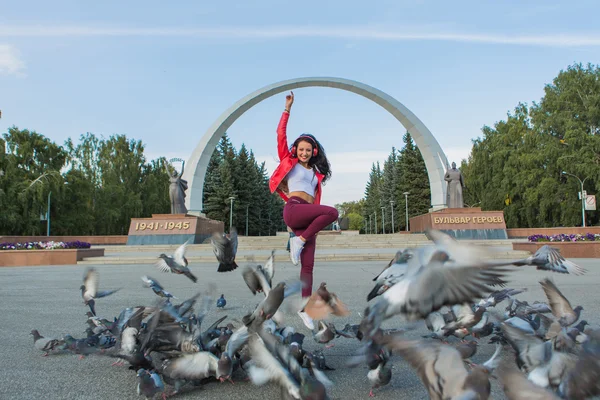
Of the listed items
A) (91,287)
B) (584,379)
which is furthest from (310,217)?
(584,379)

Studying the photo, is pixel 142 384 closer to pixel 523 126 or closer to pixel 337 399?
pixel 337 399

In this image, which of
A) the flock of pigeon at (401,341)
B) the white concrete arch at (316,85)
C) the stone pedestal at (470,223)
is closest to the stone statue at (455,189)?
the stone pedestal at (470,223)

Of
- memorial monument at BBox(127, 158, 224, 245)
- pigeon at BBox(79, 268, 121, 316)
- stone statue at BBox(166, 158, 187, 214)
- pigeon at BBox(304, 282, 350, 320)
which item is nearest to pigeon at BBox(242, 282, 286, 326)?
pigeon at BBox(304, 282, 350, 320)

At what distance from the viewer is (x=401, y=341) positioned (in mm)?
1628

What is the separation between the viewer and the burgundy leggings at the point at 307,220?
144 inches

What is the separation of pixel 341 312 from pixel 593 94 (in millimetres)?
38294

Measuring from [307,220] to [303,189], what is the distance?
1.16 ft

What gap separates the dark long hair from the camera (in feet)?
13.8

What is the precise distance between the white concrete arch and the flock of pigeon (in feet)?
94.7

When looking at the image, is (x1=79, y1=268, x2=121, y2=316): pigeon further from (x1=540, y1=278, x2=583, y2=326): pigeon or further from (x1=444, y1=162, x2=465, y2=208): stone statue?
(x1=444, y1=162, x2=465, y2=208): stone statue

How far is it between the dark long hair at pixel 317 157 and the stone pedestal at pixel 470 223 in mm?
21414

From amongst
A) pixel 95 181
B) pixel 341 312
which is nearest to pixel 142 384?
pixel 341 312

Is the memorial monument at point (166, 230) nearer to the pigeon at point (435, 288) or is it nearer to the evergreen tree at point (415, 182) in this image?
the pigeon at point (435, 288)

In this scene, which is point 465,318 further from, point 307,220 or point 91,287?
point 91,287
